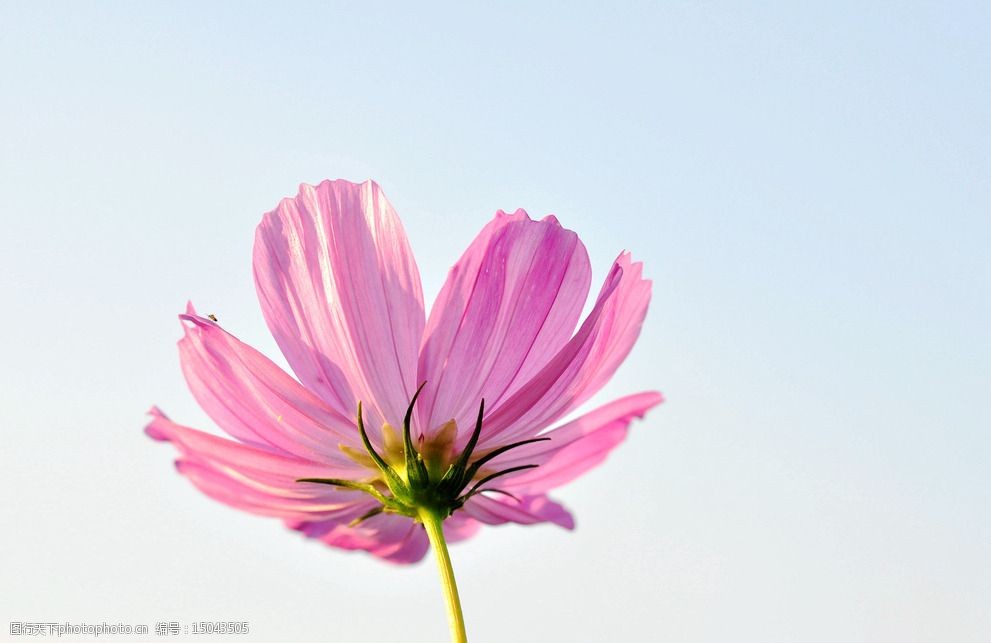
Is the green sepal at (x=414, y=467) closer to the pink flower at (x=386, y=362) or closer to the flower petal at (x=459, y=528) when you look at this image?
the pink flower at (x=386, y=362)

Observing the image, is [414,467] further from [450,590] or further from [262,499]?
[450,590]

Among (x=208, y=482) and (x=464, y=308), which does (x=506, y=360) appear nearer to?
(x=464, y=308)

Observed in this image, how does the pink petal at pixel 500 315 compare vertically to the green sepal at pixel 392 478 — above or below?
above

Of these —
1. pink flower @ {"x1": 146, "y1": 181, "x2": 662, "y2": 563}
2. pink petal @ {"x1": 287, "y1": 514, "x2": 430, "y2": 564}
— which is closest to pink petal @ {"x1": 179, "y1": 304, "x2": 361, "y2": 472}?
pink flower @ {"x1": 146, "y1": 181, "x2": 662, "y2": 563}

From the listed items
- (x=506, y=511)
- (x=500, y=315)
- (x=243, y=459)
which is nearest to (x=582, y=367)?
(x=500, y=315)

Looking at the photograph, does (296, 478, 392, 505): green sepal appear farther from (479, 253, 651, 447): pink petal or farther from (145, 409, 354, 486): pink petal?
(479, 253, 651, 447): pink petal

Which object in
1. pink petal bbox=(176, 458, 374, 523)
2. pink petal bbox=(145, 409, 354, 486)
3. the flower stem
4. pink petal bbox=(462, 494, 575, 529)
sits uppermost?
pink petal bbox=(145, 409, 354, 486)

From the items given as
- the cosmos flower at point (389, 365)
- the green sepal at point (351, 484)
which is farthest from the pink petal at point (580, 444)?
the green sepal at point (351, 484)

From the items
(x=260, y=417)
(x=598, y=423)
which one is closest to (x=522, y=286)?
(x=598, y=423)
